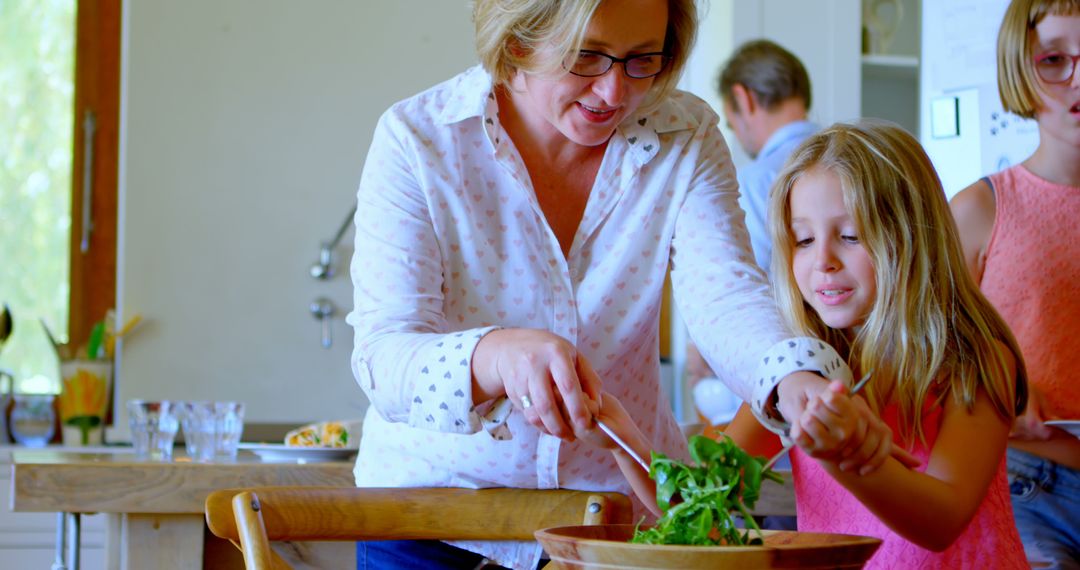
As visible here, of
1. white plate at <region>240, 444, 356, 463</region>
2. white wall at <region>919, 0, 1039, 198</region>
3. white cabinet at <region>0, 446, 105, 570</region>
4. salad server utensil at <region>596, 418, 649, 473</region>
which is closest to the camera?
salad server utensil at <region>596, 418, 649, 473</region>

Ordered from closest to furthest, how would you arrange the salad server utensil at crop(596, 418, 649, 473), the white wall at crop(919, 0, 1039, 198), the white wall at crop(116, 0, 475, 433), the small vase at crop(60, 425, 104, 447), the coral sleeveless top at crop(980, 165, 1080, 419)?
1. the salad server utensil at crop(596, 418, 649, 473)
2. the coral sleeveless top at crop(980, 165, 1080, 419)
3. the white wall at crop(919, 0, 1039, 198)
4. the small vase at crop(60, 425, 104, 447)
5. the white wall at crop(116, 0, 475, 433)

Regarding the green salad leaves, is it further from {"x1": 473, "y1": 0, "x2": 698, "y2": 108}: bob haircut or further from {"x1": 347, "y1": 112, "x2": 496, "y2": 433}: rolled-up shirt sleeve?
{"x1": 473, "y1": 0, "x2": 698, "y2": 108}: bob haircut

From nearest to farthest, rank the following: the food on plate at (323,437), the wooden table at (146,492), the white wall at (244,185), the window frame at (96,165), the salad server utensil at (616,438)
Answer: the salad server utensil at (616,438) → the wooden table at (146,492) → the food on plate at (323,437) → the white wall at (244,185) → the window frame at (96,165)

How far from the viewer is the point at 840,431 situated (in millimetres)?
907

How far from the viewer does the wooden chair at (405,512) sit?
1.12 meters

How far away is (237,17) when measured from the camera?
3.53 meters

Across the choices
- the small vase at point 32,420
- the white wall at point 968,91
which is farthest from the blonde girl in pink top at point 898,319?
the small vase at point 32,420

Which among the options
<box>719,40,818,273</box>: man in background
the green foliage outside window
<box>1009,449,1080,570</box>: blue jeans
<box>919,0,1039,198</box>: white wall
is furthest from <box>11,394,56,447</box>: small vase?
<box>1009,449,1080,570</box>: blue jeans

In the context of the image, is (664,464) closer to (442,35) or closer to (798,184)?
(798,184)

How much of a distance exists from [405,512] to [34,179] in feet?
9.03

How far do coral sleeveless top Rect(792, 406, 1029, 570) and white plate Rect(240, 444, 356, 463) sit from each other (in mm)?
768

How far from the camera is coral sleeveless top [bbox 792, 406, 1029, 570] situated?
137cm

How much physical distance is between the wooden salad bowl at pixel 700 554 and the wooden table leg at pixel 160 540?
36.1 inches

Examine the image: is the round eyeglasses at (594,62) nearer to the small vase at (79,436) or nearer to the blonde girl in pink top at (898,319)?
the blonde girl in pink top at (898,319)
